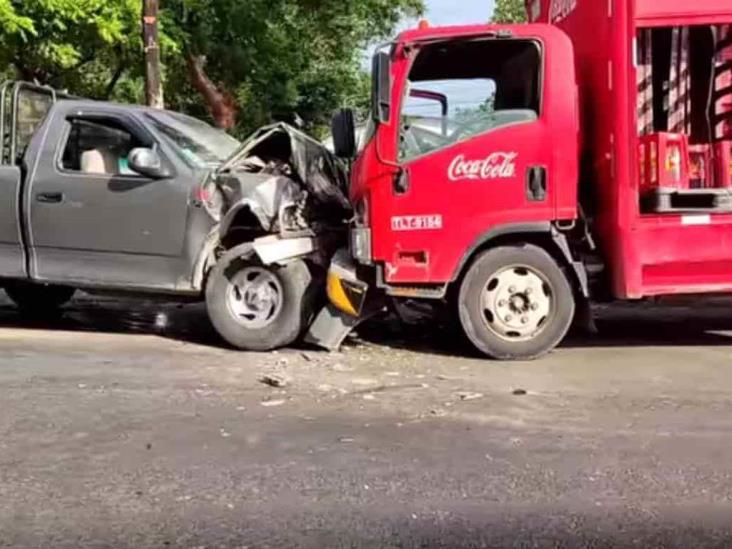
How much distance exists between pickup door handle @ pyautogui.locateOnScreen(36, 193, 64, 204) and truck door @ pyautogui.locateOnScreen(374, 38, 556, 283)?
9.54 ft

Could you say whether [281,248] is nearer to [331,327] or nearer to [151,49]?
[331,327]

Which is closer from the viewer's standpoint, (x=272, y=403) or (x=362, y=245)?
(x=272, y=403)

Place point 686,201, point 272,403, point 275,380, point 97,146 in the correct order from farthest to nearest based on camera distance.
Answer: point 97,146, point 686,201, point 275,380, point 272,403

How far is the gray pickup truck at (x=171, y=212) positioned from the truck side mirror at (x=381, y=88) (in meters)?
1.10

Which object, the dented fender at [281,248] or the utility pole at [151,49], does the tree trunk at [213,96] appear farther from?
the dented fender at [281,248]

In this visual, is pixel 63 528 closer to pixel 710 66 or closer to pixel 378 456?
pixel 378 456

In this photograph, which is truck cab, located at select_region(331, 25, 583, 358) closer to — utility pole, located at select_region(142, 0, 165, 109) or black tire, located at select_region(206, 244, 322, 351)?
black tire, located at select_region(206, 244, 322, 351)

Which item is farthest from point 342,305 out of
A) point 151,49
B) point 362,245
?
point 151,49

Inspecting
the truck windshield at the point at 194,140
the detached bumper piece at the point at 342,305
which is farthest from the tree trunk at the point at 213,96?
the detached bumper piece at the point at 342,305

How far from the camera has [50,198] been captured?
954 cm

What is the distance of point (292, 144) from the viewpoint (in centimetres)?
932

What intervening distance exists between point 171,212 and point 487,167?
2.71 m

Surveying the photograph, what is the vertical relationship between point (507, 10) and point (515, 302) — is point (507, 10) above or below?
above

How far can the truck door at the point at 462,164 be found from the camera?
27.4ft
